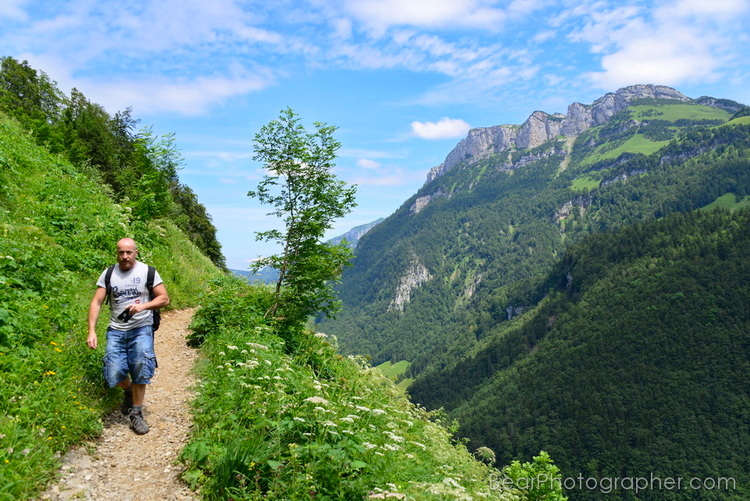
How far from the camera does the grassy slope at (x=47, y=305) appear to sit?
4.14 meters

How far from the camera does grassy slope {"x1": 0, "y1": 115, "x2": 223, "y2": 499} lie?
4141 mm

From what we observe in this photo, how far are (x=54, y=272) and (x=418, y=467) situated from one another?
8131mm

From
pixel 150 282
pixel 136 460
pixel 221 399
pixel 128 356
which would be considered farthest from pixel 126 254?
pixel 136 460

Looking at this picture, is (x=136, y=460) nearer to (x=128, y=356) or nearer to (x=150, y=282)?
(x=128, y=356)

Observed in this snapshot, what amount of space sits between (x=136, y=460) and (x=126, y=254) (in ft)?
8.84

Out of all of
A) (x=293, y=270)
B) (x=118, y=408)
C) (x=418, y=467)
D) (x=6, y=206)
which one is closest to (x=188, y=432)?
(x=118, y=408)

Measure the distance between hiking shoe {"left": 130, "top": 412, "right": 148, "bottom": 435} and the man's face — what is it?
6.81 feet

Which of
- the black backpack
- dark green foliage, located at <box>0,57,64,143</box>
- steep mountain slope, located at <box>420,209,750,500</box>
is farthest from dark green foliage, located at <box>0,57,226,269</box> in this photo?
steep mountain slope, located at <box>420,209,750,500</box>

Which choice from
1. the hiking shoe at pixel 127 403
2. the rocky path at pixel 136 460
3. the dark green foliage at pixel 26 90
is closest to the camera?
the rocky path at pixel 136 460

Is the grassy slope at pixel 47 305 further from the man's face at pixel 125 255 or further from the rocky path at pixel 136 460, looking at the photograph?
the man's face at pixel 125 255

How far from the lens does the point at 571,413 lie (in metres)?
136

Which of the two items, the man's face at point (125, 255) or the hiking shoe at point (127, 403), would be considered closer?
the man's face at point (125, 255)

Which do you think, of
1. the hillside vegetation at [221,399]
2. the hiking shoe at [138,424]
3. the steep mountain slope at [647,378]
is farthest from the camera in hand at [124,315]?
the steep mountain slope at [647,378]

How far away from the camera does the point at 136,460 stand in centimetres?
497
